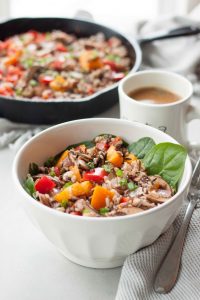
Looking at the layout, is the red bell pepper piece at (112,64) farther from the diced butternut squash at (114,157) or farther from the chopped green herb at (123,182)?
the chopped green herb at (123,182)

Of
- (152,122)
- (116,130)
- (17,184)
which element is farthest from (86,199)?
(152,122)

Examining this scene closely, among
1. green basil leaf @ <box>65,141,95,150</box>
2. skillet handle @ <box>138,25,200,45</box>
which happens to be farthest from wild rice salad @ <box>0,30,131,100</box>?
green basil leaf @ <box>65,141,95,150</box>

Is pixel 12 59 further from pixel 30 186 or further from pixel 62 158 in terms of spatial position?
pixel 30 186

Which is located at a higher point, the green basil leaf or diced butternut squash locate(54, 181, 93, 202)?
diced butternut squash locate(54, 181, 93, 202)

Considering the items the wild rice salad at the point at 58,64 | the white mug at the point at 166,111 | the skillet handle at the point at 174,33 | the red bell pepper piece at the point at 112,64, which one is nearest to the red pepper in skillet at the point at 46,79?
the wild rice salad at the point at 58,64

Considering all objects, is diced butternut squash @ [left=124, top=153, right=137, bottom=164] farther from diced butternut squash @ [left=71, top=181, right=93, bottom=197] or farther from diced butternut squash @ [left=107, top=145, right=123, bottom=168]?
diced butternut squash @ [left=71, top=181, right=93, bottom=197]

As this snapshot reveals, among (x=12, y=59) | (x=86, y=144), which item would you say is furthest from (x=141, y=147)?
(x=12, y=59)

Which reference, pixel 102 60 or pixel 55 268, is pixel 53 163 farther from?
pixel 102 60
